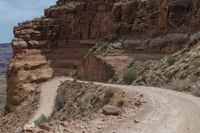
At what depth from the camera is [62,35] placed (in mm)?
75562

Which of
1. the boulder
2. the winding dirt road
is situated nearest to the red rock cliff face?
the winding dirt road

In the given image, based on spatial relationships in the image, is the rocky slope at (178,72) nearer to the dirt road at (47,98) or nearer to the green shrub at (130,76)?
the green shrub at (130,76)

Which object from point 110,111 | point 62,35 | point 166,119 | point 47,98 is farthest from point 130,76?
point 62,35

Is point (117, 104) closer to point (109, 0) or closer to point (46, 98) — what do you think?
point (46, 98)

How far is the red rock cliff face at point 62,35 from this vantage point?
5816 cm

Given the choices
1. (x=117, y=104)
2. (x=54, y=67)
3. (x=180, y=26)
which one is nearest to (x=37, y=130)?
(x=117, y=104)

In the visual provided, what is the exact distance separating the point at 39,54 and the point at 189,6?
32.4 m

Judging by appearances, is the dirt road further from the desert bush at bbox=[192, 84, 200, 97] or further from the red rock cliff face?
the desert bush at bbox=[192, 84, 200, 97]

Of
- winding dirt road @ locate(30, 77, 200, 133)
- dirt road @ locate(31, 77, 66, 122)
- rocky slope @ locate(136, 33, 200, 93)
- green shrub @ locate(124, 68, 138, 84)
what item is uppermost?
winding dirt road @ locate(30, 77, 200, 133)

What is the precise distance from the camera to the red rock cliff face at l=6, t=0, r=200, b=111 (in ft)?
191

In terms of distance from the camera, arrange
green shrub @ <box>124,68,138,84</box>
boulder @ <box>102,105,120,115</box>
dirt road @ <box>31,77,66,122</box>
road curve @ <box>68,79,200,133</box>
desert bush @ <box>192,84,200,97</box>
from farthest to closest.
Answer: dirt road @ <box>31,77,66,122</box> < green shrub @ <box>124,68,138,84</box> < desert bush @ <box>192,84,200,97</box> < boulder @ <box>102,105,120,115</box> < road curve @ <box>68,79,200,133</box>

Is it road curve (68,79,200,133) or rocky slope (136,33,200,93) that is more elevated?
road curve (68,79,200,133)

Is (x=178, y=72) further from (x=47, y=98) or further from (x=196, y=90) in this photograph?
(x=47, y=98)

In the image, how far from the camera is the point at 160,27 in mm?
48156
